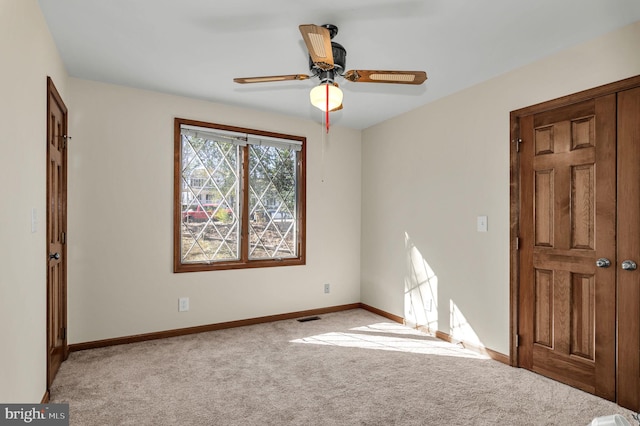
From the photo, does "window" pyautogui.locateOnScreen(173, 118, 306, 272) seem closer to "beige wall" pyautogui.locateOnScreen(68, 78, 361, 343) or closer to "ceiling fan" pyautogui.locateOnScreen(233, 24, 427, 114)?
"beige wall" pyautogui.locateOnScreen(68, 78, 361, 343)

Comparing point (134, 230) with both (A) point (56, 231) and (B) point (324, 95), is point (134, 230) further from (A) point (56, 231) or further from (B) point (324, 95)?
(B) point (324, 95)

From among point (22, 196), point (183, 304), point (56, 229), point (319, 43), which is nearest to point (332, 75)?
point (319, 43)

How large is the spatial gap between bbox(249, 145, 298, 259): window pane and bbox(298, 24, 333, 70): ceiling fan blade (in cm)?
224

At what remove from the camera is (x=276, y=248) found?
4.27 m

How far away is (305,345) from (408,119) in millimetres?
2614

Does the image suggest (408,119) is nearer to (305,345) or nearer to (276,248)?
(276,248)

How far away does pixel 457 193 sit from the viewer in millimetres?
3465

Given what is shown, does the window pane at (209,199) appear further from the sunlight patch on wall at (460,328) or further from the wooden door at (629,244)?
the wooden door at (629,244)

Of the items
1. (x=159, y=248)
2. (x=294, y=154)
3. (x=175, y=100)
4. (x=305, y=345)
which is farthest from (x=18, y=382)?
(x=294, y=154)

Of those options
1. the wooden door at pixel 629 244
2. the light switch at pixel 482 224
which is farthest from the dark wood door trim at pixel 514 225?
the wooden door at pixel 629 244

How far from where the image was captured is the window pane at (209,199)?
3725mm

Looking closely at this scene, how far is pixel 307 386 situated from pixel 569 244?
212 cm

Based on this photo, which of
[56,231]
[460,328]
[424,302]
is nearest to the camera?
[56,231]

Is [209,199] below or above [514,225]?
above
